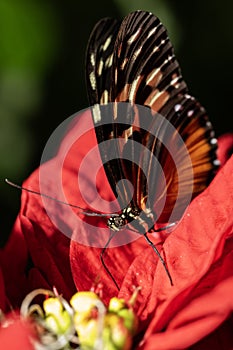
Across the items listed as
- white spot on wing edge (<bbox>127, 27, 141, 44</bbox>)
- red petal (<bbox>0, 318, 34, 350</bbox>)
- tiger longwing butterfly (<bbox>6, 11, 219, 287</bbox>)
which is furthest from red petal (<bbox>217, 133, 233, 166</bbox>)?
red petal (<bbox>0, 318, 34, 350</bbox>)

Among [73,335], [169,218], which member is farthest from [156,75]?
[73,335]

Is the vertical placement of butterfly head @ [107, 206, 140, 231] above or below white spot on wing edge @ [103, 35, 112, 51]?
below

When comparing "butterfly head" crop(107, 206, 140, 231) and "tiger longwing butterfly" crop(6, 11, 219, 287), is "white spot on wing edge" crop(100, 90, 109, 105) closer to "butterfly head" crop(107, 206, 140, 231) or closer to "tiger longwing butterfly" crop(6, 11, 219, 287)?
"tiger longwing butterfly" crop(6, 11, 219, 287)

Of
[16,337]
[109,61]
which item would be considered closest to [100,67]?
A: [109,61]

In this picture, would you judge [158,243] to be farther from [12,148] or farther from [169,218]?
[12,148]

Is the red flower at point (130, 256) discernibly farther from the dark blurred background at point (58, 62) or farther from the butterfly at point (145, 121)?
the dark blurred background at point (58, 62)

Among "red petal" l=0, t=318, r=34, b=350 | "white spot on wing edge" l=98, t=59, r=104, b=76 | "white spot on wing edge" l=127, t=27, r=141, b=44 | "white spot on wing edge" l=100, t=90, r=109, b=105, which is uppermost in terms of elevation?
"white spot on wing edge" l=127, t=27, r=141, b=44
